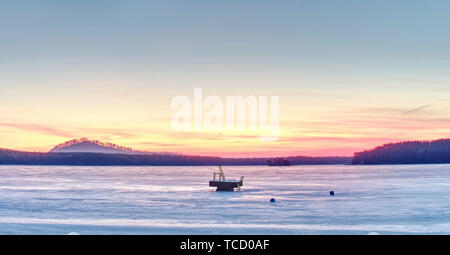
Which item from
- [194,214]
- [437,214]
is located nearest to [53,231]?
[194,214]

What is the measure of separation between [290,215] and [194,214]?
230 inches

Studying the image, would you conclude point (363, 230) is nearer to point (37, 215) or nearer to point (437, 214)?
point (437, 214)

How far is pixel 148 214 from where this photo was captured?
1347 inches

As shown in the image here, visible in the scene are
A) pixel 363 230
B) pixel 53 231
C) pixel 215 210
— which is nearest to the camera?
pixel 53 231

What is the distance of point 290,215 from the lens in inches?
1350

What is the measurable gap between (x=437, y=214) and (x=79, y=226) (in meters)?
21.0

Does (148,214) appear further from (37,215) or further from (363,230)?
(363,230)
